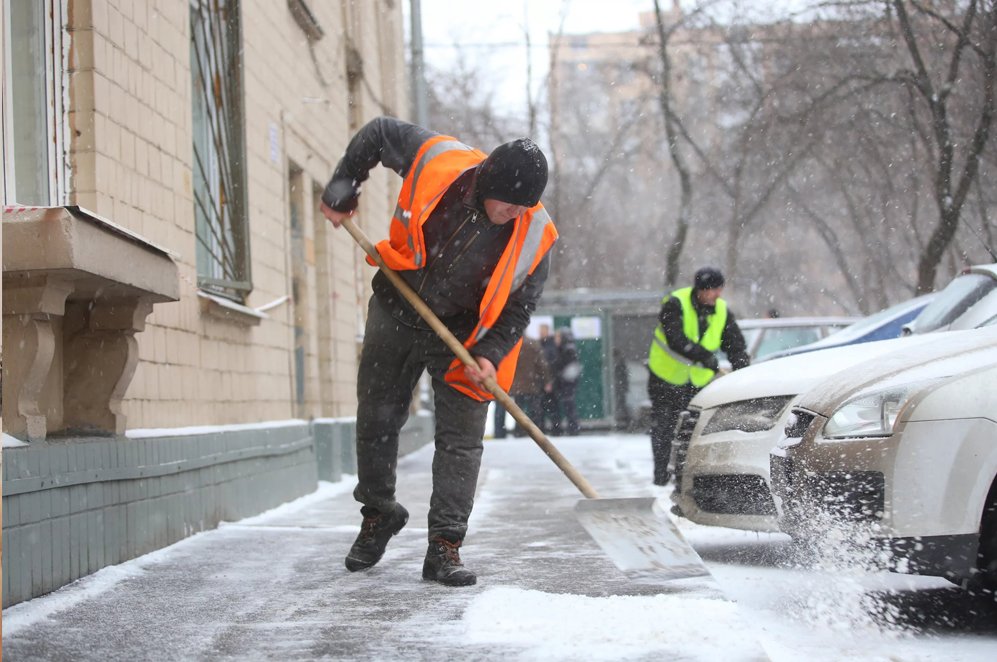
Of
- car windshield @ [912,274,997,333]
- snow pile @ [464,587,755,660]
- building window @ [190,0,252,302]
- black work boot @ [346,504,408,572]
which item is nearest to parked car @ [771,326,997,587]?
snow pile @ [464,587,755,660]

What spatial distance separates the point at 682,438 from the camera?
677 centimetres

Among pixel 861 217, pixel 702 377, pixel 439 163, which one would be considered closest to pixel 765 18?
pixel 861 217

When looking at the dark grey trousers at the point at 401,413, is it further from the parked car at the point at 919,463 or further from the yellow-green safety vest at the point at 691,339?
the yellow-green safety vest at the point at 691,339

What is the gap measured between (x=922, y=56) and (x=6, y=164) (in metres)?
12.5

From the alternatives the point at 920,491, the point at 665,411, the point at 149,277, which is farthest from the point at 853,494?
the point at 665,411

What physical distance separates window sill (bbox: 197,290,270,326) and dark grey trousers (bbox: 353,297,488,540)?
7.43ft

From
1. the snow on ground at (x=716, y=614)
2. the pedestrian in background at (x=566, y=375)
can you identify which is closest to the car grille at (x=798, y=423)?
the snow on ground at (x=716, y=614)

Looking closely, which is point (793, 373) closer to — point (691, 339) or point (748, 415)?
point (748, 415)

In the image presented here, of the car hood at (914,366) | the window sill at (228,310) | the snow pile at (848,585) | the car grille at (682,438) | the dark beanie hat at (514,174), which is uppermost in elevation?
the dark beanie hat at (514,174)

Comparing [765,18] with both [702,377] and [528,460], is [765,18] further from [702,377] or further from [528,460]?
[702,377]

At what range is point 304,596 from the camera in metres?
4.21

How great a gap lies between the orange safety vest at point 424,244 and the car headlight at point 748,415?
1.56 meters

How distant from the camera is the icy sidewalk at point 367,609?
3.36 m

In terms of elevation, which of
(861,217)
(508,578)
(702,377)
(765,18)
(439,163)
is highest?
(765,18)
